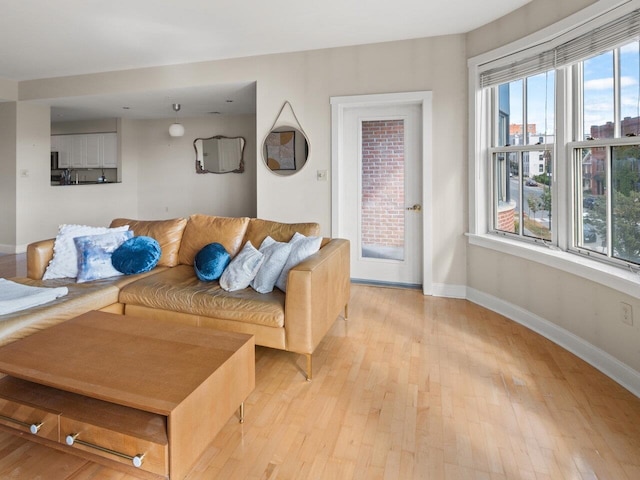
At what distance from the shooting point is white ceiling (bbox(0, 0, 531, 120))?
3.18 meters

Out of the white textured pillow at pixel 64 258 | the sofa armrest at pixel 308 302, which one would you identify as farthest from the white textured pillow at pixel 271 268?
the white textured pillow at pixel 64 258

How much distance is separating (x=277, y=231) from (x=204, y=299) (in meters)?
0.82

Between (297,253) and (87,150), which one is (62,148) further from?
(297,253)

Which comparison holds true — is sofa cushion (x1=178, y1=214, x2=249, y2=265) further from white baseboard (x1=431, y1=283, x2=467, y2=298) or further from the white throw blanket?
white baseboard (x1=431, y1=283, x2=467, y2=298)

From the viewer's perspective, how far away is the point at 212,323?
7.77 ft

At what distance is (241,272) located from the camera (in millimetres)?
2549

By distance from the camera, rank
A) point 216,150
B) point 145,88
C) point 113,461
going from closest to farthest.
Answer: point 113,461 < point 145,88 < point 216,150

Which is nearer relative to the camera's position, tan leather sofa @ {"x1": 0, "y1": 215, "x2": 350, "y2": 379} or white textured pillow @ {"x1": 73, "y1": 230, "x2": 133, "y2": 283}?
tan leather sofa @ {"x1": 0, "y1": 215, "x2": 350, "y2": 379}

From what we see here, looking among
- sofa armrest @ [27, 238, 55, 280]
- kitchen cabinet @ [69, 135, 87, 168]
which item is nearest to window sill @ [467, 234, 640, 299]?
sofa armrest @ [27, 238, 55, 280]

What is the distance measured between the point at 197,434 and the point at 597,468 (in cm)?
154

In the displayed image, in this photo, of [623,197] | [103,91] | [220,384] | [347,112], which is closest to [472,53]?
[347,112]

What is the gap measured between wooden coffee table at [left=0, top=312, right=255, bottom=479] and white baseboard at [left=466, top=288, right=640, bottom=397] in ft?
6.75

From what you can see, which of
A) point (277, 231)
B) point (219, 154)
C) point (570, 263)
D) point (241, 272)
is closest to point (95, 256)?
point (241, 272)

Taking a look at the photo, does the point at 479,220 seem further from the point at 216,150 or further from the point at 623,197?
the point at 216,150
